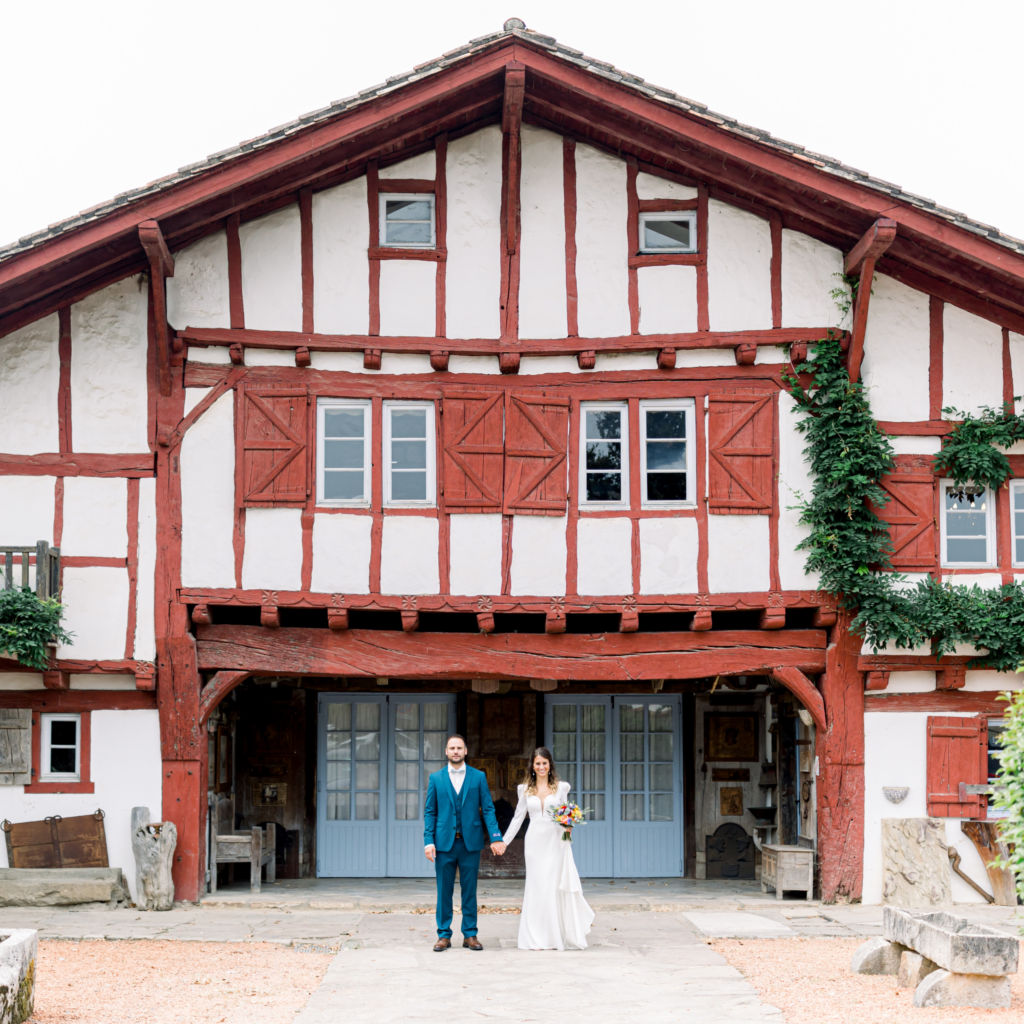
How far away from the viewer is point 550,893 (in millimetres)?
10398

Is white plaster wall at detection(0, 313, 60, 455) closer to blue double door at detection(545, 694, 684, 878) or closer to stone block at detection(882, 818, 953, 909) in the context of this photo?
blue double door at detection(545, 694, 684, 878)

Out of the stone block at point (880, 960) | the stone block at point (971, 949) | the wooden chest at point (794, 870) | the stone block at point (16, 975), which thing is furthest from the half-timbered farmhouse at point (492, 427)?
the stone block at point (16, 975)

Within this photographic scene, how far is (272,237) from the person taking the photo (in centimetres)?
1355

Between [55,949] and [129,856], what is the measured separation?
90.4 inches

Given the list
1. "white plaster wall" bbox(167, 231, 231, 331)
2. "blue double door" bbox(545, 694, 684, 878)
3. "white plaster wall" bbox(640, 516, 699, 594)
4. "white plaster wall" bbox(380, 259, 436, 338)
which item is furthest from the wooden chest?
"white plaster wall" bbox(167, 231, 231, 331)

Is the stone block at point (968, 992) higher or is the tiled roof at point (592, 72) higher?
the tiled roof at point (592, 72)

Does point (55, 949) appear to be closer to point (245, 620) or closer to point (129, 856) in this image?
point (129, 856)

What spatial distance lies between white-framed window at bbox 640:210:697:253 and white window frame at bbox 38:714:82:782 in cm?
785

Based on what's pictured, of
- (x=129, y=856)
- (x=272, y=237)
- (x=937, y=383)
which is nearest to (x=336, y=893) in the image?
(x=129, y=856)

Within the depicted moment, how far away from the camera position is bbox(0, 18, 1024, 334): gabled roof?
12.8m

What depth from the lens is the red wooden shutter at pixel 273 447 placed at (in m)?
13.2

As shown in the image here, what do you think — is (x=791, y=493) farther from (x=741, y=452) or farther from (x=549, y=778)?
(x=549, y=778)

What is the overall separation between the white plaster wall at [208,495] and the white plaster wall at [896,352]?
6.78 m

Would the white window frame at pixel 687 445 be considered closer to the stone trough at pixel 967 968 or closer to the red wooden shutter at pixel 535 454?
the red wooden shutter at pixel 535 454
